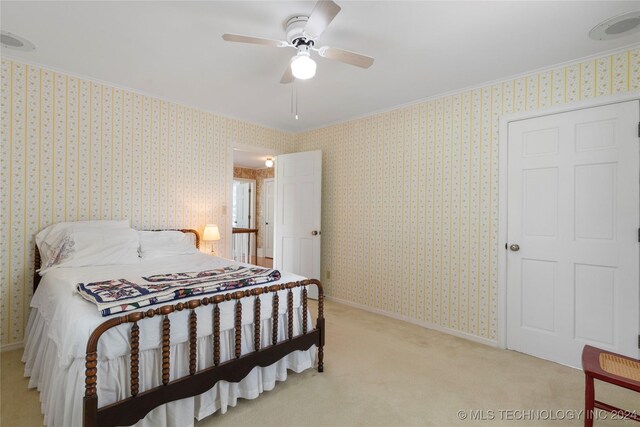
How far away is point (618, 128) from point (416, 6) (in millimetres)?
1872

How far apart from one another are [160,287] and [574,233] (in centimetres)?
317

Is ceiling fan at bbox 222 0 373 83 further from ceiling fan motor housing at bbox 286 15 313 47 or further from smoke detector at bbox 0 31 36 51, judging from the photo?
smoke detector at bbox 0 31 36 51

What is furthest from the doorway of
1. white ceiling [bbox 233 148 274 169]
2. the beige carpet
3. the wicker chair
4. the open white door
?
the wicker chair

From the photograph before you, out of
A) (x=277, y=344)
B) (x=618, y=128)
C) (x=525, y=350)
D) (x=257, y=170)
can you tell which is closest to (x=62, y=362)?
(x=277, y=344)

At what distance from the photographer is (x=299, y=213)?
4562 millimetres

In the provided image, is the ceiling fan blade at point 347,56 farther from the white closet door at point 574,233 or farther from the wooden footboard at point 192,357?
the white closet door at point 574,233

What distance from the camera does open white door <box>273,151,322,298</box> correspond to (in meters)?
4.38

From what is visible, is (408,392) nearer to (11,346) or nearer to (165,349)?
(165,349)

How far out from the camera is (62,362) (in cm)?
153

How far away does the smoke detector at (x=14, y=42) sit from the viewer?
234 cm

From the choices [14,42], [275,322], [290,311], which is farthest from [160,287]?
[14,42]

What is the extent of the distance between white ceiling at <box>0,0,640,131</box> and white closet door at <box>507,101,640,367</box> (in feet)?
2.13

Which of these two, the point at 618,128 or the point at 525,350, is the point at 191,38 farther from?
the point at 525,350

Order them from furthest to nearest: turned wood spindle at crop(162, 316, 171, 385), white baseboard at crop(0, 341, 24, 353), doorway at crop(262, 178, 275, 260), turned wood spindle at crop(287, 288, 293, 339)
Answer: doorway at crop(262, 178, 275, 260) < white baseboard at crop(0, 341, 24, 353) < turned wood spindle at crop(287, 288, 293, 339) < turned wood spindle at crop(162, 316, 171, 385)
